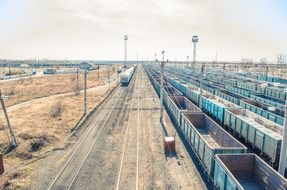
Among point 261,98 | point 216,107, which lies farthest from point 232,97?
point 216,107

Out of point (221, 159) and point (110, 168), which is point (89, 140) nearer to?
point (110, 168)

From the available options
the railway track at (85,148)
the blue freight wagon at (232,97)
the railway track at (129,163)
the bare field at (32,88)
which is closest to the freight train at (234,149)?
the railway track at (129,163)

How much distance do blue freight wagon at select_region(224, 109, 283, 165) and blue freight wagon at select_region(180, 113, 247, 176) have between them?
264cm

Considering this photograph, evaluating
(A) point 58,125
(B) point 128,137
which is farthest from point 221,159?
(A) point 58,125

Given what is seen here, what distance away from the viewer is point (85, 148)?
76.5 ft

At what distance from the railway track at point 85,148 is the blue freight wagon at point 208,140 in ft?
31.1

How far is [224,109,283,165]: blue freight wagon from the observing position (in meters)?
19.0

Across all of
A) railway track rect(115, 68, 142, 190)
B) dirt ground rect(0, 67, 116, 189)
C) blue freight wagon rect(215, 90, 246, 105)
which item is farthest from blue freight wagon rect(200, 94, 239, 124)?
dirt ground rect(0, 67, 116, 189)

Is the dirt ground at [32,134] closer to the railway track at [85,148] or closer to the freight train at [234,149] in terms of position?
the railway track at [85,148]

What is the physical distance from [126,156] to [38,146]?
29.4 ft

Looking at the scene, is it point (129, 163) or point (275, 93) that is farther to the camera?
point (275, 93)

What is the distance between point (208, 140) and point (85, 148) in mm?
12504

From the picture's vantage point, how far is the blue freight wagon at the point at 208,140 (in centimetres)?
1694

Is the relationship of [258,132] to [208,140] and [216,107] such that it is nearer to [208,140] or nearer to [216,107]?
[208,140]
